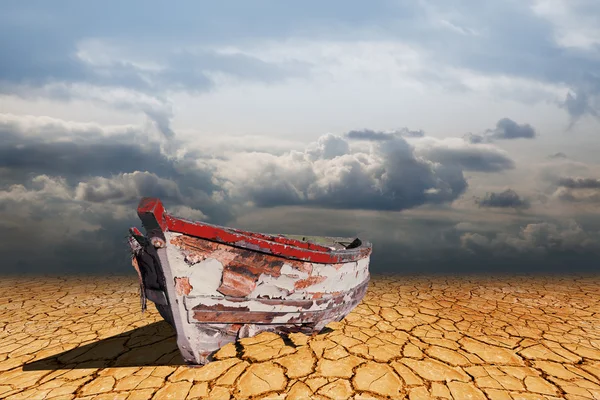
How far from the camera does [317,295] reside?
2889mm

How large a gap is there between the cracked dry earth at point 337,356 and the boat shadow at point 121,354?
1 centimetres

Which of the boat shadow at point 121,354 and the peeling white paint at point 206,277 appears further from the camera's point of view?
the boat shadow at point 121,354

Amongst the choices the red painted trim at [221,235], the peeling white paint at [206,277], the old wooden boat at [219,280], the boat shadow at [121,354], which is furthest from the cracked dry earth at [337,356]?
the red painted trim at [221,235]

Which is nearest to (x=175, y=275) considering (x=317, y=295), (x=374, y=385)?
(x=317, y=295)

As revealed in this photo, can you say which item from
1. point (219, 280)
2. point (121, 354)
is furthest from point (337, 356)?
point (121, 354)

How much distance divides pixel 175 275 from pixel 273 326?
3.53ft

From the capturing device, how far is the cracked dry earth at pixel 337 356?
2.29m

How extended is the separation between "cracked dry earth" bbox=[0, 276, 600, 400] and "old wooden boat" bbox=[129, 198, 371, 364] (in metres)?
0.33

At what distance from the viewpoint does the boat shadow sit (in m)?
2.77

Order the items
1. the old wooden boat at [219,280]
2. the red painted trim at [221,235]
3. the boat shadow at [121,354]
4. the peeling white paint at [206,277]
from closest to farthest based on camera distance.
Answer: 1. the red painted trim at [221,235]
2. the old wooden boat at [219,280]
3. the peeling white paint at [206,277]
4. the boat shadow at [121,354]

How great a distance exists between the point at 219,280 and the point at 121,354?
5.50 ft

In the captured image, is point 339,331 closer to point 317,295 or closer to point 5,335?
point 317,295

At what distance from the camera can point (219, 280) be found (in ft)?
7.59

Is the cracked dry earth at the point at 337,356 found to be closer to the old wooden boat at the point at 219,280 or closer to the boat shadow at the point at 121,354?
the boat shadow at the point at 121,354
